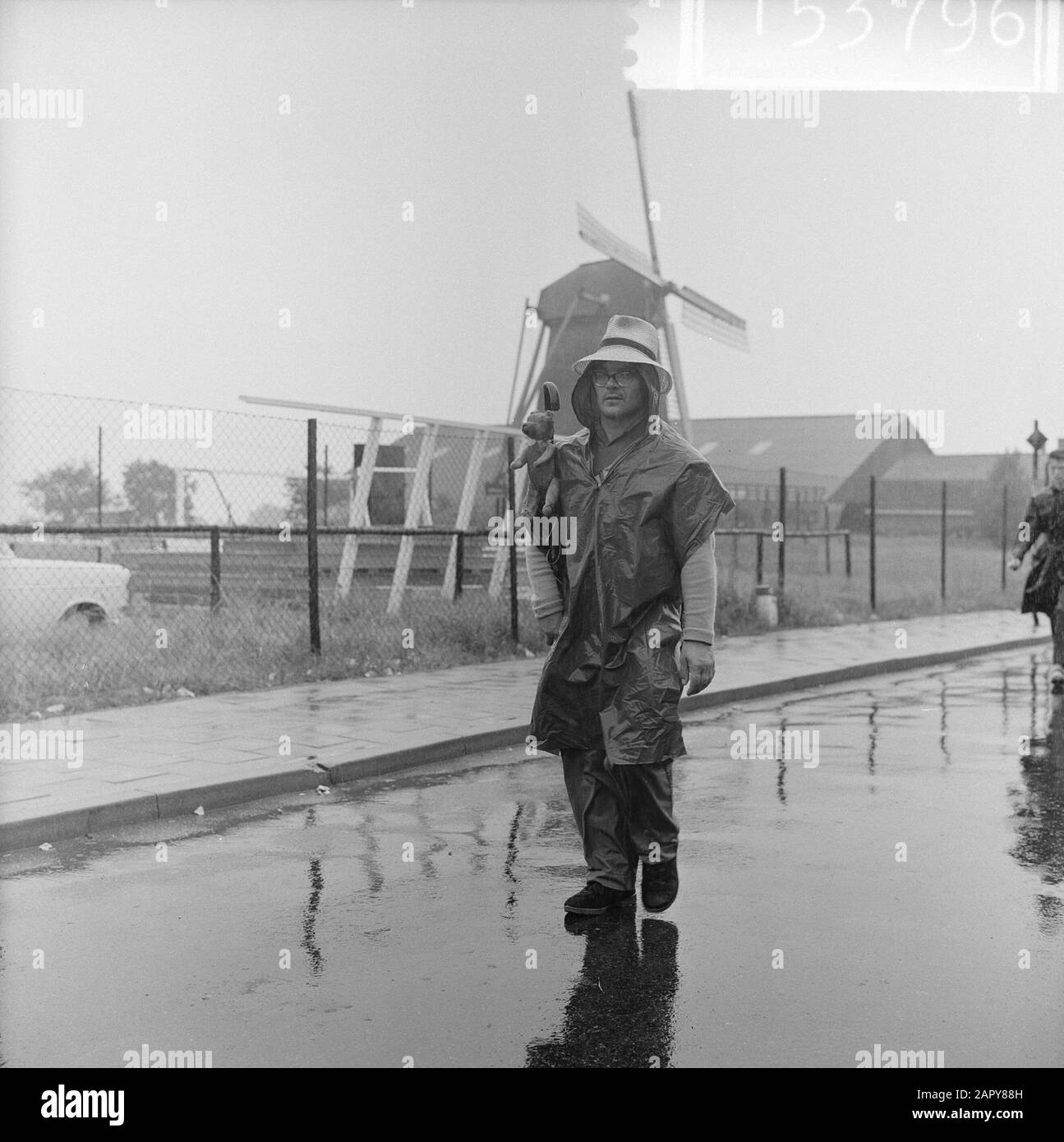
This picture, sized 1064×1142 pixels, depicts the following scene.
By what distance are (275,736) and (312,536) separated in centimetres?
399

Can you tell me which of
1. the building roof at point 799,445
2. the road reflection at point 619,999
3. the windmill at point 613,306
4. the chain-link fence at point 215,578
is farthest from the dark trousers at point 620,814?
the building roof at point 799,445

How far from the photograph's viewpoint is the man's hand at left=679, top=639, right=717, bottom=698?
4570 millimetres

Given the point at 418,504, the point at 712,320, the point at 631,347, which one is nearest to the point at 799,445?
the point at 712,320

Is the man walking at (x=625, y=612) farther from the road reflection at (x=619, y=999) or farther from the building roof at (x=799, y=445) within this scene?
the building roof at (x=799, y=445)

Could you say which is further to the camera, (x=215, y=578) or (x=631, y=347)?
(x=215, y=578)

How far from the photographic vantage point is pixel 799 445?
70.1 meters

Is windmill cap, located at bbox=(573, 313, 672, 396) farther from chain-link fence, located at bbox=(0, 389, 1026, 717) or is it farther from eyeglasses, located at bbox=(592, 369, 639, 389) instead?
chain-link fence, located at bbox=(0, 389, 1026, 717)

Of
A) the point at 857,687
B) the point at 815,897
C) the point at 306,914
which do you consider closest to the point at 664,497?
the point at 815,897

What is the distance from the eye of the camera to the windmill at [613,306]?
30.3 m

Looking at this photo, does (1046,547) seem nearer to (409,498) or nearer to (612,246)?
(409,498)

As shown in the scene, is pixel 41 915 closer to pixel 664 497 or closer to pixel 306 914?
pixel 306 914

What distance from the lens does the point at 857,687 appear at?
39.8 feet

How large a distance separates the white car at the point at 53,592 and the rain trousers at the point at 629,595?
8.97m

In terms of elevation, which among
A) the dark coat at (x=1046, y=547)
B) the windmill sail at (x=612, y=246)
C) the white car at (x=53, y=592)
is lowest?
the white car at (x=53, y=592)
